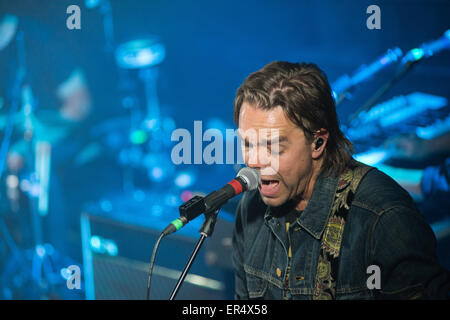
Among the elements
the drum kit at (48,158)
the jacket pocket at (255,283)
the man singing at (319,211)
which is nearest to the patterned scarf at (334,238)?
the man singing at (319,211)

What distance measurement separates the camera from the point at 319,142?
1.65 meters

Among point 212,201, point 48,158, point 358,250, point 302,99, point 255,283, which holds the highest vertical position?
point 48,158

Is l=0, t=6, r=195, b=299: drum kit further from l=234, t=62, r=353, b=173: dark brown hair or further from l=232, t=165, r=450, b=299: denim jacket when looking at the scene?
l=234, t=62, r=353, b=173: dark brown hair

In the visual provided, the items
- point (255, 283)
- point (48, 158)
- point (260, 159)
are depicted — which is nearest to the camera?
point (260, 159)

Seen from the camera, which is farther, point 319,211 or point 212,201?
point 319,211

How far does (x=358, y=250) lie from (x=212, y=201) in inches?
24.2

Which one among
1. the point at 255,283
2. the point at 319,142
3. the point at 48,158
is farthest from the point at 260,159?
the point at 48,158

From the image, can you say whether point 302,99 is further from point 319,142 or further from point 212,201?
point 212,201

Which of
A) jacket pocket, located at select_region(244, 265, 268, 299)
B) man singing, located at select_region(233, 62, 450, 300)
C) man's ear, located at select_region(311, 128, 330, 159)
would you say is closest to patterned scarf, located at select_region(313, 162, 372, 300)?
man singing, located at select_region(233, 62, 450, 300)

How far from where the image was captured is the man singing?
1.33 metres

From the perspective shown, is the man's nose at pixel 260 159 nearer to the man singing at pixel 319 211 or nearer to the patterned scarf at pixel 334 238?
the man singing at pixel 319 211
